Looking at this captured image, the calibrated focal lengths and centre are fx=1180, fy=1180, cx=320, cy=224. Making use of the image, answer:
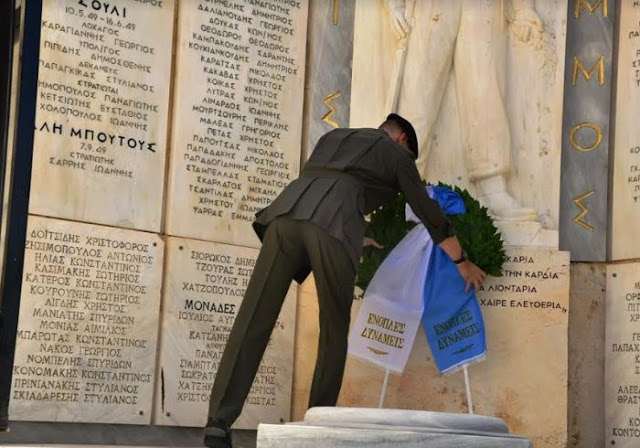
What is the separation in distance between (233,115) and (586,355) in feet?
9.60

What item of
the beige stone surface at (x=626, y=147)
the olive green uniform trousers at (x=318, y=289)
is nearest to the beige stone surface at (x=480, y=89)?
the beige stone surface at (x=626, y=147)

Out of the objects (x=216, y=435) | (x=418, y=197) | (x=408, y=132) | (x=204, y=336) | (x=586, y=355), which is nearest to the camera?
(x=216, y=435)

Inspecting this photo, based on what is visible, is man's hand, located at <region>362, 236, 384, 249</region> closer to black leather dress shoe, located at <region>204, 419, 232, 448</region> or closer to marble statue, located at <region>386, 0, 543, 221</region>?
marble statue, located at <region>386, 0, 543, 221</region>

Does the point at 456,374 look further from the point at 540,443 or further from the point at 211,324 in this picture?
the point at 211,324

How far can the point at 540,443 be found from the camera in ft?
24.5

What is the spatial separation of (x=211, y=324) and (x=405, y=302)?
129 cm

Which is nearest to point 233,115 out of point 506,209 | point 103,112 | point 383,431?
point 103,112

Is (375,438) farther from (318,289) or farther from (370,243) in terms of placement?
(370,243)

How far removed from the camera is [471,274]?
734cm

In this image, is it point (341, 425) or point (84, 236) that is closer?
point (341, 425)

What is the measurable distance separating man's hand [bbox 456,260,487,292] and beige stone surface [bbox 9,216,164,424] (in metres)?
1.95

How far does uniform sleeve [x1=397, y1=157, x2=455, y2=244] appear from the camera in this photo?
632cm

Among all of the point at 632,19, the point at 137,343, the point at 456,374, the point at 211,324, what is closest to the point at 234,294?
the point at 211,324

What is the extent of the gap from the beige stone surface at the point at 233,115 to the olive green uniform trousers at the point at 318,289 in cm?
184
